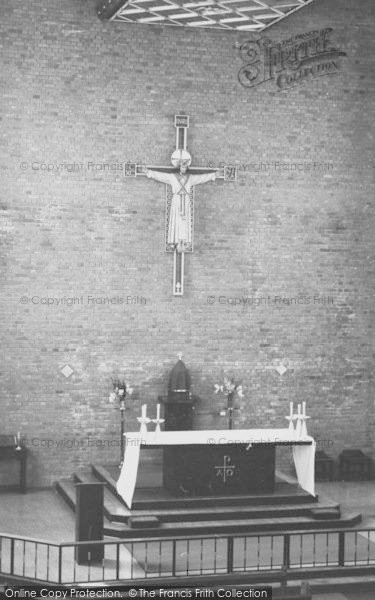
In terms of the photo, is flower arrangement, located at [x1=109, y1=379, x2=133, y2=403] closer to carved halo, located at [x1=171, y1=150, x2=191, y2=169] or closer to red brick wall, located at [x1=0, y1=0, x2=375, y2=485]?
red brick wall, located at [x1=0, y1=0, x2=375, y2=485]

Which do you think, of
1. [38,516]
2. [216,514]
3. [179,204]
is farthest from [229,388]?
[38,516]

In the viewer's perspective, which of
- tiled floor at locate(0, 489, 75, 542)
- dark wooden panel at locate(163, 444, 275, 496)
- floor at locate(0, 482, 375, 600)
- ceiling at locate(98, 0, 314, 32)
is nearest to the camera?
floor at locate(0, 482, 375, 600)

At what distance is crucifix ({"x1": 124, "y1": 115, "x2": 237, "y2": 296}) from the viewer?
19.0 meters

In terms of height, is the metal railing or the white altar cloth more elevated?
the white altar cloth

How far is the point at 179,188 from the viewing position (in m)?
19.1

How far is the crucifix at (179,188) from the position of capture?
19.0 m

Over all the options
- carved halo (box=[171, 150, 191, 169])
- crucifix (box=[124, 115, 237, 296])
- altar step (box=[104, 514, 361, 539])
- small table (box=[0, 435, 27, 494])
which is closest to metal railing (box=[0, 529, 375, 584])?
altar step (box=[104, 514, 361, 539])

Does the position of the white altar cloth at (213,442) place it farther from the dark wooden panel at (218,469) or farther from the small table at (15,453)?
the small table at (15,453)

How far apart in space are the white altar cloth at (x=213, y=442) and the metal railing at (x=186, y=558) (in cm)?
137

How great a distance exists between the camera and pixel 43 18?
1852cm

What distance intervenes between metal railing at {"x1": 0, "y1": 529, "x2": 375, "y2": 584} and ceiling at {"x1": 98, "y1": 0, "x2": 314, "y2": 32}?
8091 millimetres

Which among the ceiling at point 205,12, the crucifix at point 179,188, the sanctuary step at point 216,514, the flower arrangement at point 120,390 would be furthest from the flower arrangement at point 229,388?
the ceiling at point 205,12

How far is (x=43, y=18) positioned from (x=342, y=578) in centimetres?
980

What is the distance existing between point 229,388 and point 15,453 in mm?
3659
